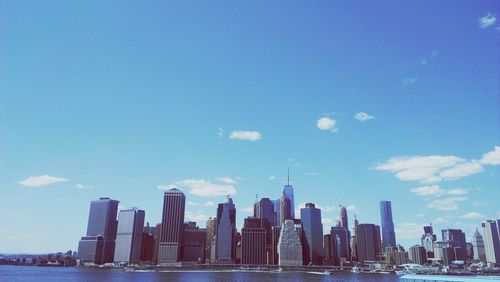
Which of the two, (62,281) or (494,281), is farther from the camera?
(62,281)

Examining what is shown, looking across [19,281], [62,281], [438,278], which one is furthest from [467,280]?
[19,281]

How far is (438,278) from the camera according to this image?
4407 inches

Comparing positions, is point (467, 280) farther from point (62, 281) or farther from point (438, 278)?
point (62, 281)

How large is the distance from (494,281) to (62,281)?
17979cm

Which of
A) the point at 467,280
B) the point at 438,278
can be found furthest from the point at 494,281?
the point at 438,278

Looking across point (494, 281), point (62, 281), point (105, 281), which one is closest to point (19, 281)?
point (62, 281)

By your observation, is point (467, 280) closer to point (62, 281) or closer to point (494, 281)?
point (494, 281)

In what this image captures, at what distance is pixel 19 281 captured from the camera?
185 m

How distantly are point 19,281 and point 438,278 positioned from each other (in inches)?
7006

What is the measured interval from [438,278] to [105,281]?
15130 cm

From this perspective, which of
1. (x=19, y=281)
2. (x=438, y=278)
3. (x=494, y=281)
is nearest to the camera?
(x=494, y=281)

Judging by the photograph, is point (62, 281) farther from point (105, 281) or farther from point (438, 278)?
point (438, 278)

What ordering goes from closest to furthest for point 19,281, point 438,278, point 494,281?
point 494,281 < point 438,278 < point 19,281

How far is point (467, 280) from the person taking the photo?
95.9 meters
